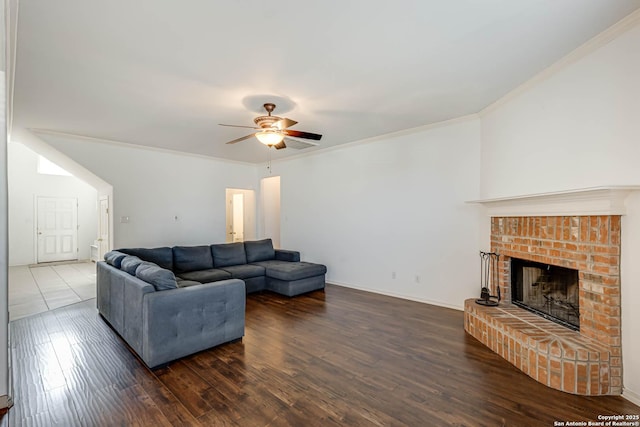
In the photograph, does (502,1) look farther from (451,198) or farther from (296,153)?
(296,153)

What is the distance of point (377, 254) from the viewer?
17.4 ft

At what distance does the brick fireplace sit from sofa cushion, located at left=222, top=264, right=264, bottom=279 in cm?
357

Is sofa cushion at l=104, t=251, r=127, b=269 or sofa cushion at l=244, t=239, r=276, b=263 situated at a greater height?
sofa cushion at l=104, t=251, r=127, b=269

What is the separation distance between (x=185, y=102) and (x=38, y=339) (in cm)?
319

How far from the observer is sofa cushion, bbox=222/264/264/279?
5098mm

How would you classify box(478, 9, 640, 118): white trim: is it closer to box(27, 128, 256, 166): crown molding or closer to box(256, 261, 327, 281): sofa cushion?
box(256, 261, 327, 281): sofa cushion

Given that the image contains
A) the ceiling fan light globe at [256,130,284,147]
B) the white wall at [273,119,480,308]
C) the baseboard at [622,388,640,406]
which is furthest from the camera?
the white wall at [273,119,480,308]

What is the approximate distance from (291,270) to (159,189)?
3.27 m

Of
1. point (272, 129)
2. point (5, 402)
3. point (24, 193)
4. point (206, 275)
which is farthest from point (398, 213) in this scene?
point (24, 193)

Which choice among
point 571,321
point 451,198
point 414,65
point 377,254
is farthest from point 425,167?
point 571,321

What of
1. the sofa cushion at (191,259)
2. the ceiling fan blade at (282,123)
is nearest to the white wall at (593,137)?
the ceiling fan blade at (282,123)

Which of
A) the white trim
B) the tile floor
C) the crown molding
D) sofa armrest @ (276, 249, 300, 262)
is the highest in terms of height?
the white trim

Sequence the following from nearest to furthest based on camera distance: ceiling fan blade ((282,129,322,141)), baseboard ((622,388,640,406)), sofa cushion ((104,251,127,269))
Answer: baseboard ((622,388,640,406)) < ceiling fan blade ((282,129,322,141)) < sofa cushion ((104,251,127,269))

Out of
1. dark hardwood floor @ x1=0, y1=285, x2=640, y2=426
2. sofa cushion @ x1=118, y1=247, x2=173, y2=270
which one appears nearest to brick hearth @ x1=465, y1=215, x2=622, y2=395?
dark hardwood floor @ x1=0, y1=285, x2=640, y2=426
